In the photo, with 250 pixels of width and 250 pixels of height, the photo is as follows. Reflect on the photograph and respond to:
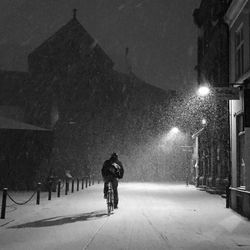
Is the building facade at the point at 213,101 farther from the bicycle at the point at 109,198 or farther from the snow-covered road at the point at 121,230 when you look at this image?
the snow-covered road at the point at 121,230

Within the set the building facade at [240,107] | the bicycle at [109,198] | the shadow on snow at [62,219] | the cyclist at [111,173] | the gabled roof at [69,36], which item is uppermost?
the gabled roof at [69,36]

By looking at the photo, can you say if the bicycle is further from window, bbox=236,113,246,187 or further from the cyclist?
window, bbox=236,113,246,187

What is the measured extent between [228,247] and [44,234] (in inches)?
145

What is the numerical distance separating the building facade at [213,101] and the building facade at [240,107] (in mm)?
4326

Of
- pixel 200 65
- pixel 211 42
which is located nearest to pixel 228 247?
pixel 211 42

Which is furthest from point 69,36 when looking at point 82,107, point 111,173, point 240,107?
point 111,173

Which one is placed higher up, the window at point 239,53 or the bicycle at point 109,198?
the window at point 239,53

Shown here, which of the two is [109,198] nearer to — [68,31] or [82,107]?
[82,107]

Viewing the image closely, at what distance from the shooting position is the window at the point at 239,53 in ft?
44.2

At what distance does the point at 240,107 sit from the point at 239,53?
2229 millimetres

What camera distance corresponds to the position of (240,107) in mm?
12836

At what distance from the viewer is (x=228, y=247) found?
697 centimetres

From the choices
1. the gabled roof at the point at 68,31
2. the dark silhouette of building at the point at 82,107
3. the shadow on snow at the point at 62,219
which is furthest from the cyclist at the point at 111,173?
the gabled roof at the point at 68,31

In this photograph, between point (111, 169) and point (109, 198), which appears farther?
point (111, 169)
